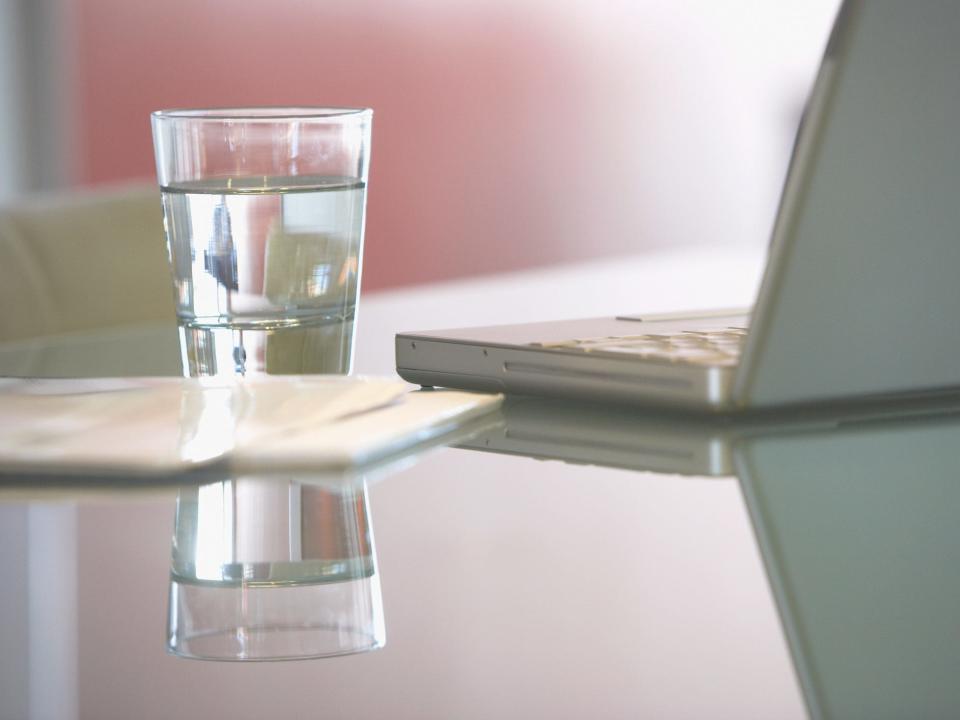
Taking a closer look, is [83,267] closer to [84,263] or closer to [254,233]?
[84,263]

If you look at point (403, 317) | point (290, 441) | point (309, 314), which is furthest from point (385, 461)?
point (403, 317)

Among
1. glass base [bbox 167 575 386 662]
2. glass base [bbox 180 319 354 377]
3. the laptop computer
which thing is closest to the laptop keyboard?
the laptop computer

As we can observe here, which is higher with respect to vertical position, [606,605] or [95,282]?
[606,605]

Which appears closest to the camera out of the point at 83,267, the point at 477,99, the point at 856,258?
the point at 856,258

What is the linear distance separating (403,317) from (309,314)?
0.45m

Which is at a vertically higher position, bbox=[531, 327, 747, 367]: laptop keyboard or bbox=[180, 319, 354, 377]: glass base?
bbox=[531, 327, 747, 367]: laptop keyboard

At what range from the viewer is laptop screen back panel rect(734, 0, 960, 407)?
1.68 feet

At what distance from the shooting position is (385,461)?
18.7 inches

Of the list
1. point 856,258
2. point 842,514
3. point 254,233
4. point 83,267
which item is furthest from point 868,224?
point 83,267

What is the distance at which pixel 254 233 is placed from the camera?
0.62 metres

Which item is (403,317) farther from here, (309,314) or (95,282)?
(95,282)

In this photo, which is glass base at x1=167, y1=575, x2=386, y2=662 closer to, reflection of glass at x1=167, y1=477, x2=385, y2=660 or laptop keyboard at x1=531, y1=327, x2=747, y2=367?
reflection of glass at x1=167, y1=477, x2=385, y2=660

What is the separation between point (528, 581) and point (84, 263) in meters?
1.20

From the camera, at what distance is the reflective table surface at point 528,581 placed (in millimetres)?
309
